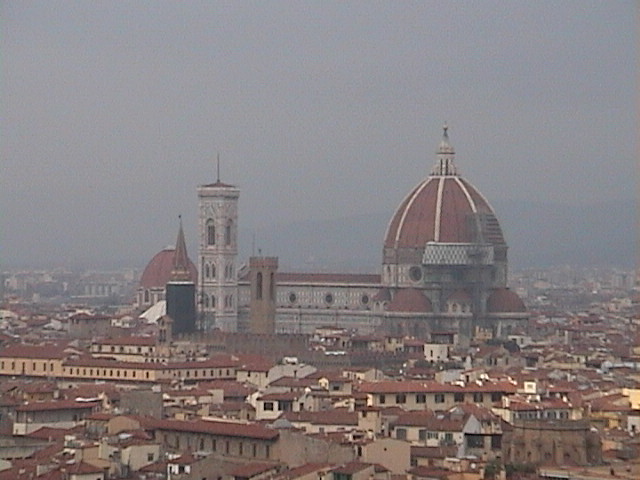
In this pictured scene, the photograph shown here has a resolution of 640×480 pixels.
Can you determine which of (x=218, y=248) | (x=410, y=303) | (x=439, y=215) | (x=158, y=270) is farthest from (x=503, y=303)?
(x=158, y=270)

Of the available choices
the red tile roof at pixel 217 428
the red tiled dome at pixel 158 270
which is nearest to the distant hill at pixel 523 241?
the red tiled dome at pixel 158 270

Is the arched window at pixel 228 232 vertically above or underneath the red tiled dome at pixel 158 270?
above

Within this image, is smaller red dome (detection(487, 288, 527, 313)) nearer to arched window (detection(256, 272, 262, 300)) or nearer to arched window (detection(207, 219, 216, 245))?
arched window (detection(256, 272, 262, 300))

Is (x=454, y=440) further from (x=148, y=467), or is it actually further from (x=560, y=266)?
(x=560, y=266)

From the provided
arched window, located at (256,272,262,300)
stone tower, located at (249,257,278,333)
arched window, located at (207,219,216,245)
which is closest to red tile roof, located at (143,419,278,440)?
stone tower, located at (249,257,278,333)

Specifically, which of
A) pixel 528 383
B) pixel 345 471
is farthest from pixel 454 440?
pixel 528 383

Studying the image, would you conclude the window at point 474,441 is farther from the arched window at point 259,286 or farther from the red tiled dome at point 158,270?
the red tiled dome at point 158,270

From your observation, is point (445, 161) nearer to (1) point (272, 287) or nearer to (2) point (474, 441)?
(1) point (272, 287)
